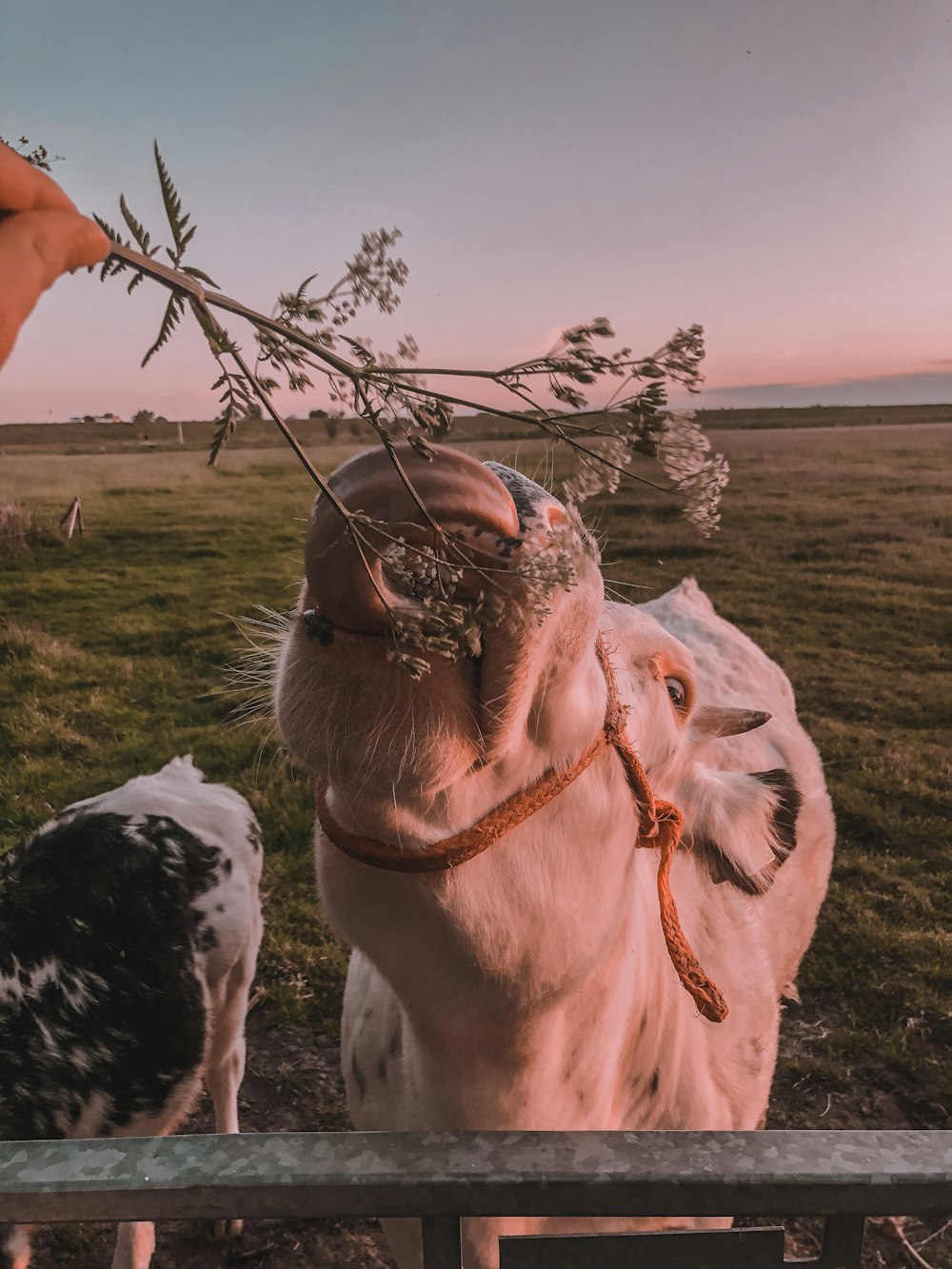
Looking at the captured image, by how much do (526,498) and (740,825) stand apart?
1.41 m

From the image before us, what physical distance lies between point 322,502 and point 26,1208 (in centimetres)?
90

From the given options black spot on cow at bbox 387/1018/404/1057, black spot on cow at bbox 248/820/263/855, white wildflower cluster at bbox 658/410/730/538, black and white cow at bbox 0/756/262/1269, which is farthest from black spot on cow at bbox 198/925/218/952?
white wildflower cluster at bbox 658/410/730/538

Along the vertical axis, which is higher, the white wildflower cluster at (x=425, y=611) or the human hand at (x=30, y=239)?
the human hand at (x=30, y=239)

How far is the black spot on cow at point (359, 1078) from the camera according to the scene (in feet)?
6.82

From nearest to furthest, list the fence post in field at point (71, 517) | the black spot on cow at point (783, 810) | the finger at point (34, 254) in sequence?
the finger at point (34, 254) → the black spot on cow at point (783, 810) → the fence post in field at point (71, 517)

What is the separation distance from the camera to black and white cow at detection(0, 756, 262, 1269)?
104 inches

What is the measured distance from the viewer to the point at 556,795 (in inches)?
53.9

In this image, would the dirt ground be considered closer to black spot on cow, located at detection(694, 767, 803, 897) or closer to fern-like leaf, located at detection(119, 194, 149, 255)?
black spot on cow, located at detection(694, 767, 803, 897)

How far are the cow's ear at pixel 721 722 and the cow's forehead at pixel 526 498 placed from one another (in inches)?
52.8

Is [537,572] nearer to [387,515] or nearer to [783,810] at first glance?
[387,515]

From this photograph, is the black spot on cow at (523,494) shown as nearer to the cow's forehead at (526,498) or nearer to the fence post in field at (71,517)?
the cow's forehead at (526,498)

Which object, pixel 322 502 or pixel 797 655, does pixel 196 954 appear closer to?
pixel 322 502

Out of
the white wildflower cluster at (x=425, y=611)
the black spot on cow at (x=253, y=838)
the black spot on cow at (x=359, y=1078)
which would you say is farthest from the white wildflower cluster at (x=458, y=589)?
the black spot on cow at (x=253, y=838)

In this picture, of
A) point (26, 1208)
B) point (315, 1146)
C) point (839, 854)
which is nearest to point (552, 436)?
point (315, 1146)
